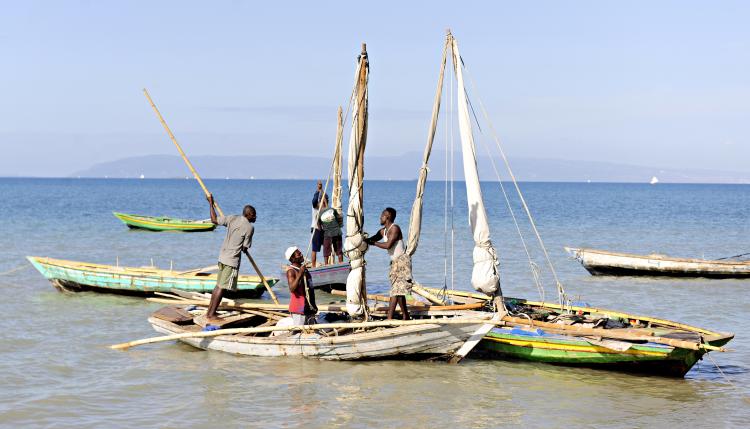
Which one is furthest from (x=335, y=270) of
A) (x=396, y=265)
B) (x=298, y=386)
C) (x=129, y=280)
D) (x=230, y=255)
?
(x=298, y=386)

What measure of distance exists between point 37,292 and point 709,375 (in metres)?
16.8

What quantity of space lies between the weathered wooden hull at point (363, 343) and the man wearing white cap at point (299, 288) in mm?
353

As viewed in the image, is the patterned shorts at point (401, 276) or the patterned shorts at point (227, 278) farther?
the patterned shorts at point (227, 278)

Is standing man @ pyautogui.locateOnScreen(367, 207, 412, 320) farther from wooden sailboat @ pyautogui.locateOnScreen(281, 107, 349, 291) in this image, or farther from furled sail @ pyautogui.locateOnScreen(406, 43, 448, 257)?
wooden sailboat @ pyautogui.locateOnScreen(281, 107, 349, 291)

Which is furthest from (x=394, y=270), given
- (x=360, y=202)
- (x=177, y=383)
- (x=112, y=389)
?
(x=112, y=389)

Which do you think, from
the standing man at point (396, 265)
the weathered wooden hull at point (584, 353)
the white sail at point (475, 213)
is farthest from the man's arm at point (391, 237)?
the weathered wooden hull at point (584, 353)

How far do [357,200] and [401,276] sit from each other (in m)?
1.48

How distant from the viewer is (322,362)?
534 inches

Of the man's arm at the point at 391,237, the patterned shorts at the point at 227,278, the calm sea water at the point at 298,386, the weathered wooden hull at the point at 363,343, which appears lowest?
the calm sea water at the point at 298,386

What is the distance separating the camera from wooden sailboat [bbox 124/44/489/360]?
12922 millimetres

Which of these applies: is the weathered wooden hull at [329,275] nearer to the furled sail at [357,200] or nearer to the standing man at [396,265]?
the furled sail at [357,200]

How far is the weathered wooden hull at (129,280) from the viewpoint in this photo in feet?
66.1

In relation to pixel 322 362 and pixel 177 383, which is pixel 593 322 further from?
pixel 177 383

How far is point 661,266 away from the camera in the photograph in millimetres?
25625
